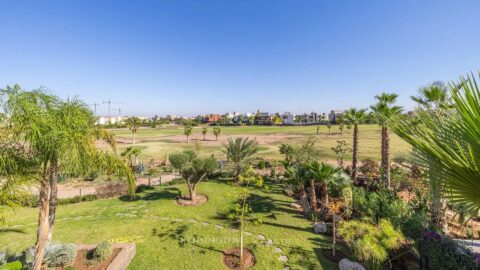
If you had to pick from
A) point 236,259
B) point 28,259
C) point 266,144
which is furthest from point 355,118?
point 266,144

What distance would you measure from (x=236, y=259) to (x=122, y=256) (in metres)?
4.28

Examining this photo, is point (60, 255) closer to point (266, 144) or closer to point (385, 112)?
point (385, 112)

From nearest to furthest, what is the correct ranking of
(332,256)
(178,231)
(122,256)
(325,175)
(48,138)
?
(48,138)
(122,256)
(332,256)
(178,231)
(325,175)

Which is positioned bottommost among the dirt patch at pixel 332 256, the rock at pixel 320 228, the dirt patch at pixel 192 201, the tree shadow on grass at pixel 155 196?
the tree shadow on grass at pixel 155 196

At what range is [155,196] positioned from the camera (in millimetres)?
16953

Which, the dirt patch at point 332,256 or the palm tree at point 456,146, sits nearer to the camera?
the palm tree at point 456,146

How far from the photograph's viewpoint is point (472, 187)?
2.49 metres

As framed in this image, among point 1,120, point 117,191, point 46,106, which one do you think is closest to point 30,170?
point 1,120

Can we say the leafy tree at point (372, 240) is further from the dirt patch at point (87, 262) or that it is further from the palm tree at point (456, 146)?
the dirt patch at point (87, 262)

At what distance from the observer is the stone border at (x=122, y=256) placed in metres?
7.85

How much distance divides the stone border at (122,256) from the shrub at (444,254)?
10.7 meters

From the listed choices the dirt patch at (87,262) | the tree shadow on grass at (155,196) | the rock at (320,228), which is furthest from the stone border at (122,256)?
Answer: the rock at (320,228)

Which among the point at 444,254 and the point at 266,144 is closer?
the point at 444,254

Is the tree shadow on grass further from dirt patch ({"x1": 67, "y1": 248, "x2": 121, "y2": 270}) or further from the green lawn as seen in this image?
the green lawn
